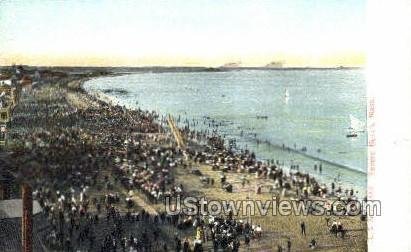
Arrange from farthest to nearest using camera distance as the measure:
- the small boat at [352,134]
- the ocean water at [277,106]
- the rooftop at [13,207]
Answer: the small boat at [352,134], the ocean water at [277,106], the rooftop at [13,207]

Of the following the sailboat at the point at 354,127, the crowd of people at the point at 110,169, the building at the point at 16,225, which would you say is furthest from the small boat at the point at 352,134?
the building at the point at 16,225

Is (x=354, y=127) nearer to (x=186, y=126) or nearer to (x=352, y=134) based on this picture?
(x=352, y=134)

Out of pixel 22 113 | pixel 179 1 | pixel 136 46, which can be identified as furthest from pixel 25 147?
pixel 179 1

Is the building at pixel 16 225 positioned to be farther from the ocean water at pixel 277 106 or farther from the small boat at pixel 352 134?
the small boat at pixel 352 134

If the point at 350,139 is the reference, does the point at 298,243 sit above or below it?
below

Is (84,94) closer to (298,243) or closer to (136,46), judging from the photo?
(136,46)

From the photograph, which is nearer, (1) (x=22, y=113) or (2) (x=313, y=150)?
(1) (x=22, y=113)

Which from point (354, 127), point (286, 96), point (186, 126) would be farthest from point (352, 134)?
point (186, 126)
